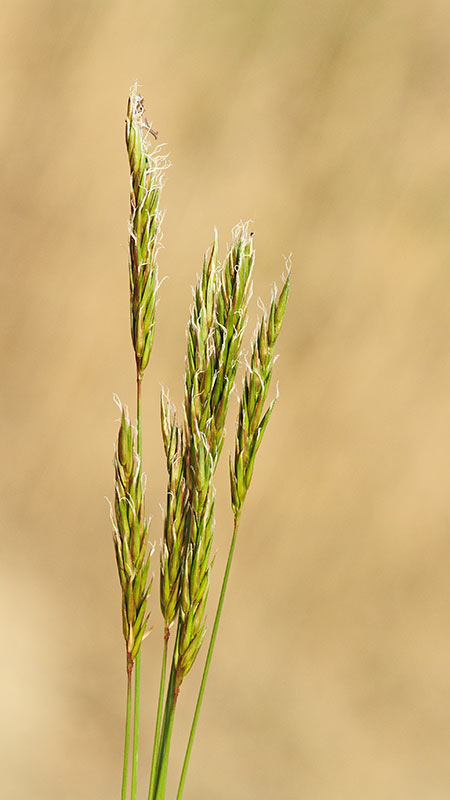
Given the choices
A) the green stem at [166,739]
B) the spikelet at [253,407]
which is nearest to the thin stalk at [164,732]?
the green stem at [166,739]

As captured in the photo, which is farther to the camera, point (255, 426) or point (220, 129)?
point (220, 129)

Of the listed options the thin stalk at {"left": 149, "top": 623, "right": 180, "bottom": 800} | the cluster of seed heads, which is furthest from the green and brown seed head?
the thin stalk at {"left": 149, "top": 623, "right": 180, "bottom": 800}

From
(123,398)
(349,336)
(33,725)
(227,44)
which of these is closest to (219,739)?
(33,725)

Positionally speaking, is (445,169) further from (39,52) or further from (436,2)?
(39,52)

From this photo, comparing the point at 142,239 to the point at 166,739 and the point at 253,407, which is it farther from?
the point at 166,739

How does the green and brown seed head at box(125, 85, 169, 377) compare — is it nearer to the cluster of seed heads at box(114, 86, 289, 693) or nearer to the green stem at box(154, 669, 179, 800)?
the cluster of seed heads at box(114, 86, 289, 693)

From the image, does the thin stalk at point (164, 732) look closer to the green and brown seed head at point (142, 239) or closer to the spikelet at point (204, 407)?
the spikelet at point (204, 407)

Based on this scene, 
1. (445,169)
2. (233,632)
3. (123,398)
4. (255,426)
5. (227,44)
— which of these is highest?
(227,44)
